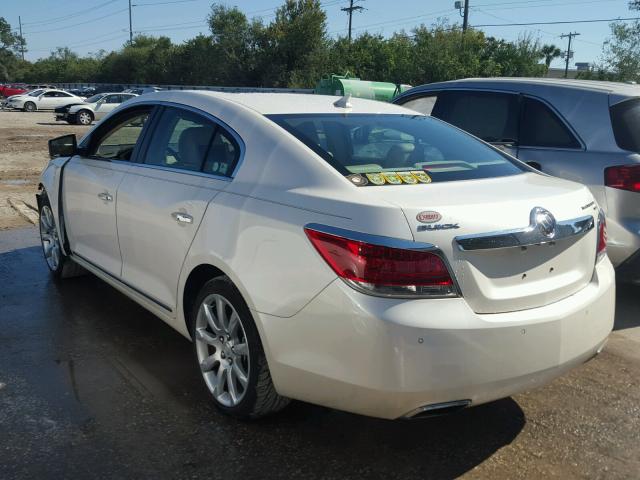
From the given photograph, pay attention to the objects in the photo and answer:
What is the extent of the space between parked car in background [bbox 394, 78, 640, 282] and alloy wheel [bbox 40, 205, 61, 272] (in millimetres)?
3872

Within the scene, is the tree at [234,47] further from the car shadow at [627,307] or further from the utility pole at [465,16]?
the car shadow at [627,307]

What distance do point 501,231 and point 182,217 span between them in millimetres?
1695

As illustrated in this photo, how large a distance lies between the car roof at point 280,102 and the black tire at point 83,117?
1053 inches

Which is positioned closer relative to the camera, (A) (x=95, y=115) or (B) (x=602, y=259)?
(B) (x=602, y=259)

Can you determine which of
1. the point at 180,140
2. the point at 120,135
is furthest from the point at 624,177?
the point at 120,135

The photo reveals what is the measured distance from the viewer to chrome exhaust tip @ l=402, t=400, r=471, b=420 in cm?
262

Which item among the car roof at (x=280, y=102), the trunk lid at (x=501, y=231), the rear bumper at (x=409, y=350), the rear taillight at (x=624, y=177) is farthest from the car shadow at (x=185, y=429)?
the rear taillight at (x=624, y=177)

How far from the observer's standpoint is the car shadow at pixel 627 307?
4.95 meters

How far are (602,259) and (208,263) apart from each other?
1.99 meters

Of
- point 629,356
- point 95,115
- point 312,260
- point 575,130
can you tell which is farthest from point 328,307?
point 95,115

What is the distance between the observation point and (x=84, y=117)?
2920cm

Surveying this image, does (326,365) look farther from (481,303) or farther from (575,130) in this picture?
(575,130)

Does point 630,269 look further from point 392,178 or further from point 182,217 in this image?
point 182,217

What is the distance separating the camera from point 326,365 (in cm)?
271
